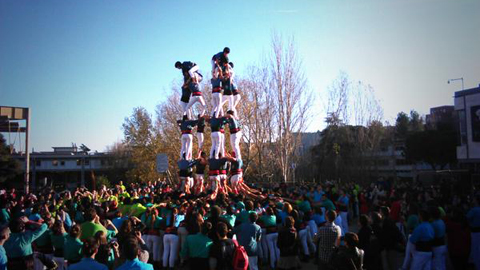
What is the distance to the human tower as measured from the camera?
15977 mm

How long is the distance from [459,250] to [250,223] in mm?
4521

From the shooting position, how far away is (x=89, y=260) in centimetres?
427

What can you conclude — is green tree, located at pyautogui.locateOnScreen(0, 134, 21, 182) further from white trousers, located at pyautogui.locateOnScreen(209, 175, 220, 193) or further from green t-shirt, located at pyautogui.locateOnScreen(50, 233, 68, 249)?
green t-shirt, located at pyautogui.locateOnScreen(50, 233, 68, 249)

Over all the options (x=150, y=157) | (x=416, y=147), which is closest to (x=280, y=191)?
(x=150, y=157)

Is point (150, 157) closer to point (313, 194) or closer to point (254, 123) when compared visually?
point (254, 123)

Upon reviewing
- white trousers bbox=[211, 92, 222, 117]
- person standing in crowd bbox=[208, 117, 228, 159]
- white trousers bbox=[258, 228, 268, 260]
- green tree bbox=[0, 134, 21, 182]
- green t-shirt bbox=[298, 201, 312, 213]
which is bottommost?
white trousers bbox=[258, 228, 268, 260]

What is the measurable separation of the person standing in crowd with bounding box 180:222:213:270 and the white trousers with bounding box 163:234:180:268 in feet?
7.84

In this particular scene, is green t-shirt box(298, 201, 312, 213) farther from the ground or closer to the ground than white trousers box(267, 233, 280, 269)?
farther from the ground

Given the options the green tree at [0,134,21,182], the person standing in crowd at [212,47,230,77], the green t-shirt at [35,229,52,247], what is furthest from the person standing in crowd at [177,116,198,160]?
the green tree at [0,134,21,182]

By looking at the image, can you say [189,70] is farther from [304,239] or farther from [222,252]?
[222,252]

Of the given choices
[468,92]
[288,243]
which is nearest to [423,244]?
[288,243]

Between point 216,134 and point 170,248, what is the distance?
7910 mm

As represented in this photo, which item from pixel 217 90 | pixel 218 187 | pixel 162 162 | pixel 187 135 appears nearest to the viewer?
pixel 162 162

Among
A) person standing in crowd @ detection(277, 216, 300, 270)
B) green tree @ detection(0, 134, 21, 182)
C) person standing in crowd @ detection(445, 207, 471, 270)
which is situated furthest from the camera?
green tree @ detection(0, 134, 21, 182)
